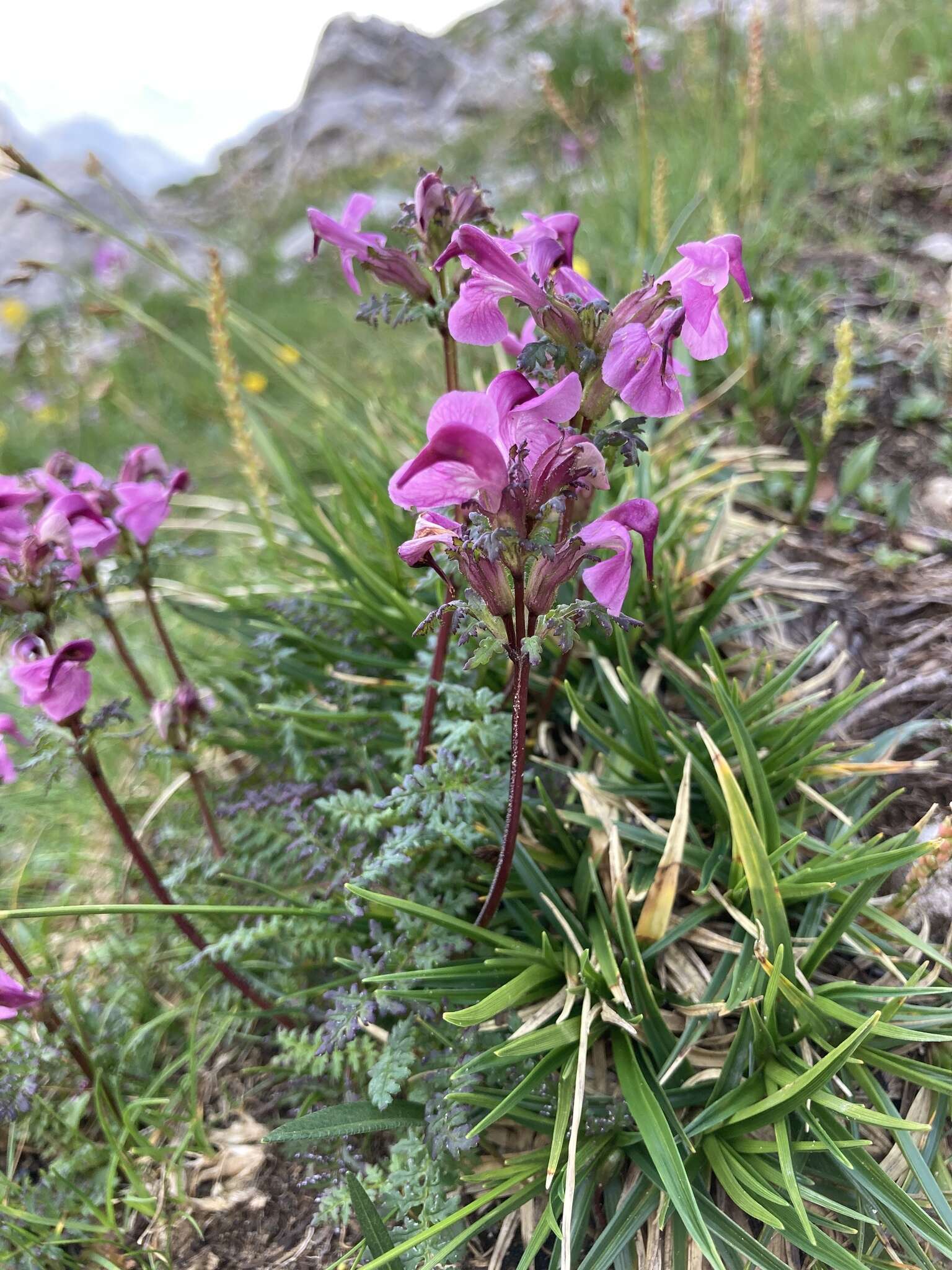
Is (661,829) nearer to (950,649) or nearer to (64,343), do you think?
(950,649)

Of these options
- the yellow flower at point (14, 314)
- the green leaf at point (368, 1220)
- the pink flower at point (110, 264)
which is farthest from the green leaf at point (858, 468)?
the yellow flower at point (14, 314)

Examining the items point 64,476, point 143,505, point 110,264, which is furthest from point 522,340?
point 110,264

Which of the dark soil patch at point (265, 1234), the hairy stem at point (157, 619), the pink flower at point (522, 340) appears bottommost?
the dark soil patch at point (265, 1234)

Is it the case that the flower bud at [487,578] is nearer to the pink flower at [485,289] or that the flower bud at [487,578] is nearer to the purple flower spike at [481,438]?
the purple flower spike at [481,438]

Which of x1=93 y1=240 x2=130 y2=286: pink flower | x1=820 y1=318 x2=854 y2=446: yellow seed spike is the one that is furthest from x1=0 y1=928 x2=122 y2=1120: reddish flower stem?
x1=93 y1=240 x2=130 y2=286: pink flower

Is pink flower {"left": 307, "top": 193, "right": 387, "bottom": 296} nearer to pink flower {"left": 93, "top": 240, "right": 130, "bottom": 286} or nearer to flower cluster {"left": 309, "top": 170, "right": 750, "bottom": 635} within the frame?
flower cluster {"left": 309, "top": 170, "right": 750, "bottom": 635}

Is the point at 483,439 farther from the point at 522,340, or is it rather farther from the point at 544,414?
the point at 522,340
